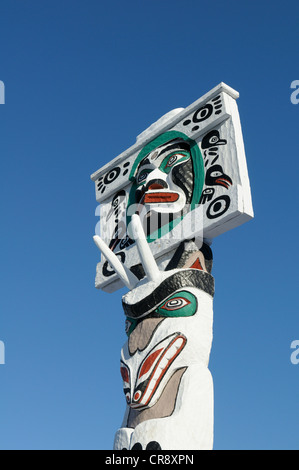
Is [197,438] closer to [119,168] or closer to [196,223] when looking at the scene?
[196,223]

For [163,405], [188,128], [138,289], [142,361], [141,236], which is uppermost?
[188,128]

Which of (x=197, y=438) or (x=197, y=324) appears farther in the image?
(x=197, y=324)

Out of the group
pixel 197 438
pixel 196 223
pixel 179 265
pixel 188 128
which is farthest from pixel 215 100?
pixel 197 438

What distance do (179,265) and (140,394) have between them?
4.61ft

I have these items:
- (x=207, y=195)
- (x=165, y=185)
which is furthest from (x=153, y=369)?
(x=165, y=185)

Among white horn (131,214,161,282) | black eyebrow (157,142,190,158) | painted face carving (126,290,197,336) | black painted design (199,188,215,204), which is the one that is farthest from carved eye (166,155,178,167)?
painted face carving (126,290,197,336)

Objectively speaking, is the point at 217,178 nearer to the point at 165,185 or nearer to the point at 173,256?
the point at 165,185

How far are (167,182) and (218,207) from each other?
109 cm

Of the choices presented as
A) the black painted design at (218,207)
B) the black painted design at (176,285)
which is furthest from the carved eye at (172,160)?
the black painted design at (176,285)

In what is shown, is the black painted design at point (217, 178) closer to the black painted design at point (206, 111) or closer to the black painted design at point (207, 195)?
the black painted design at point (207, 195)

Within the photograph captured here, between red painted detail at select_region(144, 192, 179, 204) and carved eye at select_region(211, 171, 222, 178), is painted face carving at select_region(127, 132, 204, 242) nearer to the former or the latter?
red painted detail at select_region(144, 192, 179, 204)

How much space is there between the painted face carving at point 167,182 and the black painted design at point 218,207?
1.10ft

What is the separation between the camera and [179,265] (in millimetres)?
6465
